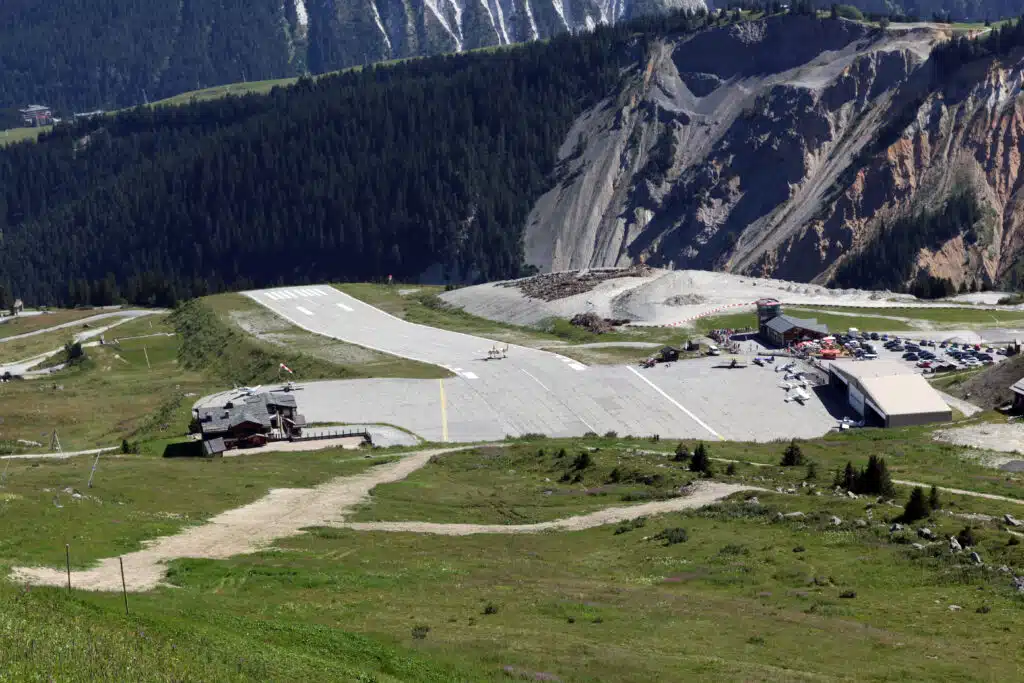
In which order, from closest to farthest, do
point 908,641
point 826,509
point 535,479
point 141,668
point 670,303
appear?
point 141,668, point 908,641, point 826,509, point 535,479, point 670,303

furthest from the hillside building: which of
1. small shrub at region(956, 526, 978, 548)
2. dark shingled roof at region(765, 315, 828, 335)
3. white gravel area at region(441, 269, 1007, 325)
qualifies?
white gravel area at region(441, 269, 1007, 325)

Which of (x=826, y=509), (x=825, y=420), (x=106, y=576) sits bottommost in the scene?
(x=825, y=420)

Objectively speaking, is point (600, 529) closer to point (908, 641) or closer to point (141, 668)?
point (908, 641)

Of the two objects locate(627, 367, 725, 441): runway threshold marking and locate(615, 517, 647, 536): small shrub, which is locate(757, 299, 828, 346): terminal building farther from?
locate(615, 517, 647, 536): small shrub

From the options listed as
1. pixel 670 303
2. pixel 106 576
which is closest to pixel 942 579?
pixel 106 576

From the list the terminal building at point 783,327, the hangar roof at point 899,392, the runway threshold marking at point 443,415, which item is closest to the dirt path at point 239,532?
the runway threshold marking at point 443,415

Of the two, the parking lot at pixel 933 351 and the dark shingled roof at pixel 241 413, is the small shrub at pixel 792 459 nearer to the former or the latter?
the dark shingled roof at pixel 241 413
